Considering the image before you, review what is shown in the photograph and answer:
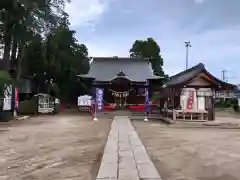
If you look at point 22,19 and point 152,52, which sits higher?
point 152,52

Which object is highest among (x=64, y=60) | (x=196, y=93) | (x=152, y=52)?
(x=152, y=52)

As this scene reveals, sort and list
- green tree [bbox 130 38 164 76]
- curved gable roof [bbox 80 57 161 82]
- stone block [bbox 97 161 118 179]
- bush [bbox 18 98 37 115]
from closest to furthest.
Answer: stone block [bbox 97 161 118 179], bush [bbox 18 98 37 115], curved gable roof [bbox 80 57 161 82], green tree [bbox 130 38 164 76]

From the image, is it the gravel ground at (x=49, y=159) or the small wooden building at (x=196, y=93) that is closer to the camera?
the gravel ground at (x=49, y=159)

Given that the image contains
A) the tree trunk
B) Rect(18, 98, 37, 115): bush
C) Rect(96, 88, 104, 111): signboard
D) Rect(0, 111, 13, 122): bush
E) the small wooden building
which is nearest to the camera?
Rect(0, 111, 13, 122): bush

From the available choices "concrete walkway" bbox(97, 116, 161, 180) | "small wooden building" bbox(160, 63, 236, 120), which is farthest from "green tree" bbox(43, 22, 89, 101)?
"concrete walkway" bbox(97, 116, 161, 180)

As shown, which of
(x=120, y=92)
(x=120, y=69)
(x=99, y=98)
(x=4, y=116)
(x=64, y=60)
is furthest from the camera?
(x=64, y=60)

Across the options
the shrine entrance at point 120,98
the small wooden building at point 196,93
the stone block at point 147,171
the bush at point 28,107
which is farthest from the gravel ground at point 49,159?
the shrine entrance at point 120,98

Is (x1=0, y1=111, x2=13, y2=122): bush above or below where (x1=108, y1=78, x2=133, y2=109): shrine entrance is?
below

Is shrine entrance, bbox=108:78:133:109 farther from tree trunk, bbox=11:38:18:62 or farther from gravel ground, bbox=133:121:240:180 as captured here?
gravel ground, bbox=133:121:240:180

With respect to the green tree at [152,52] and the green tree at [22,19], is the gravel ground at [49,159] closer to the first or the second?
the green tree at [22,19]

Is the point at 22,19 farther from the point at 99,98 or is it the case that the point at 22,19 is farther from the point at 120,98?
the point at 120,98

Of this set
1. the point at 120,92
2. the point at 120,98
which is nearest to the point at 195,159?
the point at 120,92

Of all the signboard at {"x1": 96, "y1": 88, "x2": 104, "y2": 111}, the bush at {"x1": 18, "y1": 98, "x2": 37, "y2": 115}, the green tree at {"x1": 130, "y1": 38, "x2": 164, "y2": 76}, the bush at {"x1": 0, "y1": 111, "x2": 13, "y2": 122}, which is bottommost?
the bush at {"x1": 0, "y1": 111, "x2": 13, "y2": 122}

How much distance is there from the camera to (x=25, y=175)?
265 inches
